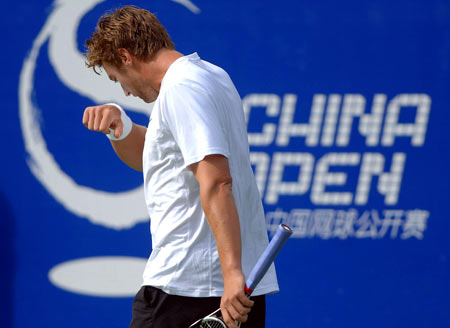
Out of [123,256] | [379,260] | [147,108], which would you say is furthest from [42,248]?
[379,260]

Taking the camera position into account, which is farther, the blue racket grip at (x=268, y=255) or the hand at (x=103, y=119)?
the hand at (x=103, y=119)

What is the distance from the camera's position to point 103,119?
203 centimetres

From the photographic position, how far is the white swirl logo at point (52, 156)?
3543mm

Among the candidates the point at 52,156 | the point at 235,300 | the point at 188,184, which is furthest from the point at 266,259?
the point at 52,156

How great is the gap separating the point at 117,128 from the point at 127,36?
0.35m

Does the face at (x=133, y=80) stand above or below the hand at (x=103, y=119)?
above

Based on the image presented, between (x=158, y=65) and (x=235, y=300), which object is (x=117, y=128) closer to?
(x=158, y=65)

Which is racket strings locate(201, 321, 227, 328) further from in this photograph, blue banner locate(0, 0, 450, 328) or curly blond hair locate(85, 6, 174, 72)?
blue banner locate(0, 0, 450, 328)

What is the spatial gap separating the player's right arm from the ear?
0.23 metres

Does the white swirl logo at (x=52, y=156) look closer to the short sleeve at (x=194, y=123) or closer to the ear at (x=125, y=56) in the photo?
the ear at (x=125, y=56)

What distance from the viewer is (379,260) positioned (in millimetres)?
3441

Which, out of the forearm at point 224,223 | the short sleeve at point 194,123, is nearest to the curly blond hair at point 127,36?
the short sleeve at point 194,123

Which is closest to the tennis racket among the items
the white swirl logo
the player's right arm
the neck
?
the neck

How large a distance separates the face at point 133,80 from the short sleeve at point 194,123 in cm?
24
